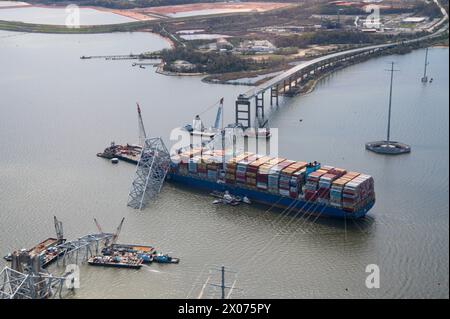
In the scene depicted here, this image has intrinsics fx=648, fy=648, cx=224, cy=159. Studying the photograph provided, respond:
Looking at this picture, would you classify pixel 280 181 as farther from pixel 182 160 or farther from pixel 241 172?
pixel 182 160

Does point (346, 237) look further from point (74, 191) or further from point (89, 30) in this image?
point (89, 30)

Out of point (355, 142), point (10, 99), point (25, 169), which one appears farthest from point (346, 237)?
point (10, 99)

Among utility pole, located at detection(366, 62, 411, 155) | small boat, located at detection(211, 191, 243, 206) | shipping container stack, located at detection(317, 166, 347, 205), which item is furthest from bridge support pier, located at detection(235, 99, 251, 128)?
shipping container stack, located at detection(317, 166, 347, 205)

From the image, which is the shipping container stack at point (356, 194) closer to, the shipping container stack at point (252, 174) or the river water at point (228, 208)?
the river water at point (228, 208)

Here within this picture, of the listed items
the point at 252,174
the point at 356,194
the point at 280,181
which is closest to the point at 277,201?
the point at 280,181

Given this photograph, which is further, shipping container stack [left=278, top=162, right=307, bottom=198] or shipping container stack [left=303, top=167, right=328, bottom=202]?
shipping container stack [left=278, top=162, right=307, bottom=198]

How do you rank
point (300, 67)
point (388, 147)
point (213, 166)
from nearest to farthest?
point (213, 166), point (388, 147), point (300, 67)

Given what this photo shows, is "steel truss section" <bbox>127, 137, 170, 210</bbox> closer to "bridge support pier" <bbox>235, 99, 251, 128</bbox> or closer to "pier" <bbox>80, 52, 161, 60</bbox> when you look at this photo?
"bridge support pier" <bbox>235, 99, 251, 128</bbox>
